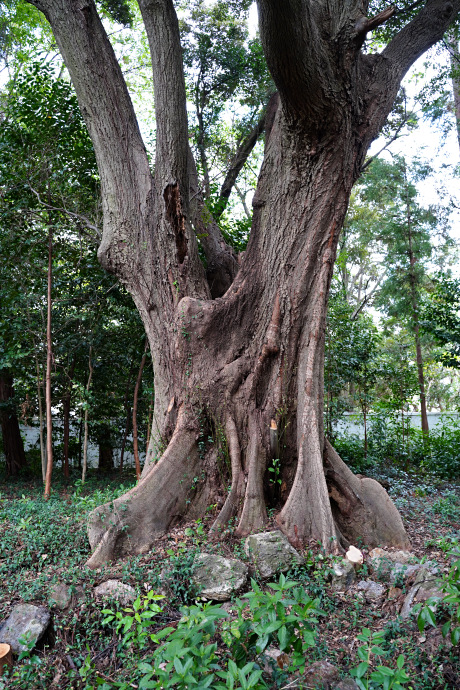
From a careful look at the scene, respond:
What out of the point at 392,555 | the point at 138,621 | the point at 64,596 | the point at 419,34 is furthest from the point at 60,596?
the point at 419,34

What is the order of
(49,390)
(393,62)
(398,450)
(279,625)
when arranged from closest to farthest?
1. (279,625)
2. (393,62)
3. (49,390)
4. (398,450)

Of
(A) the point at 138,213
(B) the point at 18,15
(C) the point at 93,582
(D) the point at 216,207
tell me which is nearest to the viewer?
(C) the point at 93,582

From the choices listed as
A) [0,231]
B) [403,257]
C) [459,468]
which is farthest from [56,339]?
[403,257]

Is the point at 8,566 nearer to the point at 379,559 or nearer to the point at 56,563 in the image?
the point at 56,563

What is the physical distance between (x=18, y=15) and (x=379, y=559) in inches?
593

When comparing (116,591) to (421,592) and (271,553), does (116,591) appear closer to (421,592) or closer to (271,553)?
(271,553)

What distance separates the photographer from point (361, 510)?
422 centimetres

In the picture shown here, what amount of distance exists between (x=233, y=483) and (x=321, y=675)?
6.02 feet

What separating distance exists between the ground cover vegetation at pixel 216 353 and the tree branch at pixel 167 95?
2 cm

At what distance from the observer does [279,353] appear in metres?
4.55

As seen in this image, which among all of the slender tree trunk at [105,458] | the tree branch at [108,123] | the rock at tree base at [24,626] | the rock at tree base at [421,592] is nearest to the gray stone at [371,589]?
the rock at tree base at [421,592]

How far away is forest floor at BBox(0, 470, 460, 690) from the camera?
2.53m

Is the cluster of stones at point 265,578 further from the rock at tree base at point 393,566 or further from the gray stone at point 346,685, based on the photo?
the gray stone at point 346,685

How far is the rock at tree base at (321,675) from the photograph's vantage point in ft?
7.64
